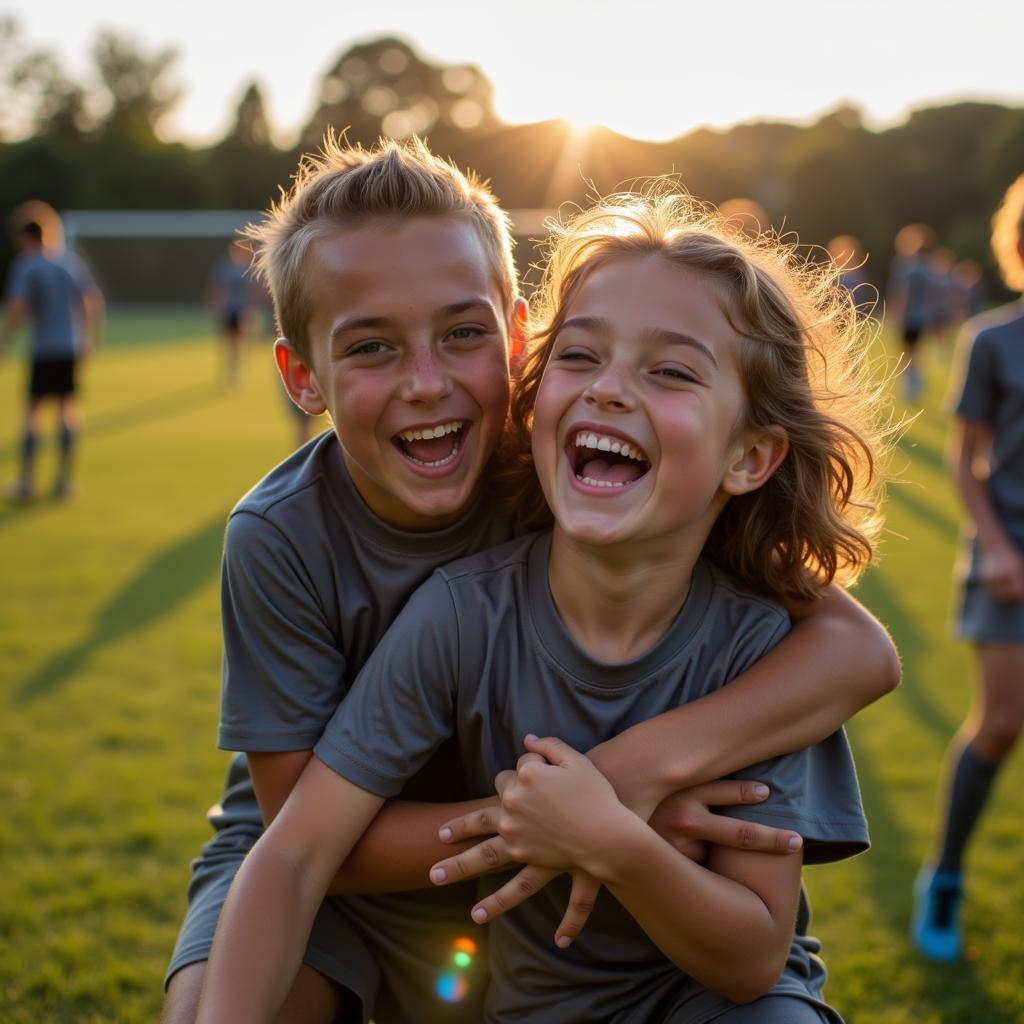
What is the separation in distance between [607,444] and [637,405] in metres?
0.08

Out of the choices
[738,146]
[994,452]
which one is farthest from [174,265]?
[994,452]

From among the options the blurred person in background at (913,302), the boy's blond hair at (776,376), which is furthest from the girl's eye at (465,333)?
the blurred person in background at (913,302)

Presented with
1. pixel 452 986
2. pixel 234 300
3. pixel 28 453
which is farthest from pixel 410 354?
pixel 234 300

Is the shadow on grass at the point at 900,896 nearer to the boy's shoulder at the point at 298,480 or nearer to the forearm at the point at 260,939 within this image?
the forearm at the point at 260,939

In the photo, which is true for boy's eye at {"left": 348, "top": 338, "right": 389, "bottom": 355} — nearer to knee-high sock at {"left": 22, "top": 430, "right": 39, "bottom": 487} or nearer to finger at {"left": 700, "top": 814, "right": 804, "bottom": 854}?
finger at {"left": 700, "top": 814, "right": 804, "bottom": 854}

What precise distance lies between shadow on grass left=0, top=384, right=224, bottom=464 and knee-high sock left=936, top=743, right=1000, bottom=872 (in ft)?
35.2

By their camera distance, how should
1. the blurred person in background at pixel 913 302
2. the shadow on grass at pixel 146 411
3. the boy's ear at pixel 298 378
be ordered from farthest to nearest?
the blurred person in background at pixel 913 302, the shadow on grass at pixel 146 411, the boy's ear at pixel 298 378

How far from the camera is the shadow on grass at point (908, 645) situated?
536 centimetres

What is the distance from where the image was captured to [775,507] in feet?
7.22

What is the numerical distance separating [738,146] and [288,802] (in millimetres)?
49468

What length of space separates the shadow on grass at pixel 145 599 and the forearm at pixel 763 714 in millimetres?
4392

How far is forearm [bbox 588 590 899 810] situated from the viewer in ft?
6.00

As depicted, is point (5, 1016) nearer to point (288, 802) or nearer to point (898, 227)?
point (288, 802)

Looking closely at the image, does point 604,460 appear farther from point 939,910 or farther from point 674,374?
point 939,910
